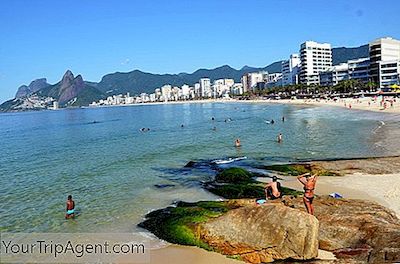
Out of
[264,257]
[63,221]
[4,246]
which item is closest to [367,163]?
[264,257]

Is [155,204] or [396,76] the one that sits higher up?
[396,76]

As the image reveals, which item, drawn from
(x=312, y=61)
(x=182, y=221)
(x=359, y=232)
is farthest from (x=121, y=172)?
(x=312, y=61)

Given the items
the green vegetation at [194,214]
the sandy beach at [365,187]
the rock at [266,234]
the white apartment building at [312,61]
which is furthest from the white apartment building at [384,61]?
the rock at [266,234]

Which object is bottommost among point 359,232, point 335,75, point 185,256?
point 185,256

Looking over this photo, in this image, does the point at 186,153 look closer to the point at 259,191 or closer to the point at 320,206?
the point at 259,191

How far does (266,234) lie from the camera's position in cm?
1055

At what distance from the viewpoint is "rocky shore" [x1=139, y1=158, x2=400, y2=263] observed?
33.3ft

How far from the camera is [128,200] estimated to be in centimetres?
1939

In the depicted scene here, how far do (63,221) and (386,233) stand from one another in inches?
500

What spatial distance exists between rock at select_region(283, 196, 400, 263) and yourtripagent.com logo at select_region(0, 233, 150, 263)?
5.72m

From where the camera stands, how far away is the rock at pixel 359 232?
988cm

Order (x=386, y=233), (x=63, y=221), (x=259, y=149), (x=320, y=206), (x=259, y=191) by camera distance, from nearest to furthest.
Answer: (x=386, y=233)
(x=320, y=206)
(x=63, y=221)
(x=259, y=191)
(x=259, y=149)

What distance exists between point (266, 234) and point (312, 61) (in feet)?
593

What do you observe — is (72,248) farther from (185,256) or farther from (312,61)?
(312,61)
